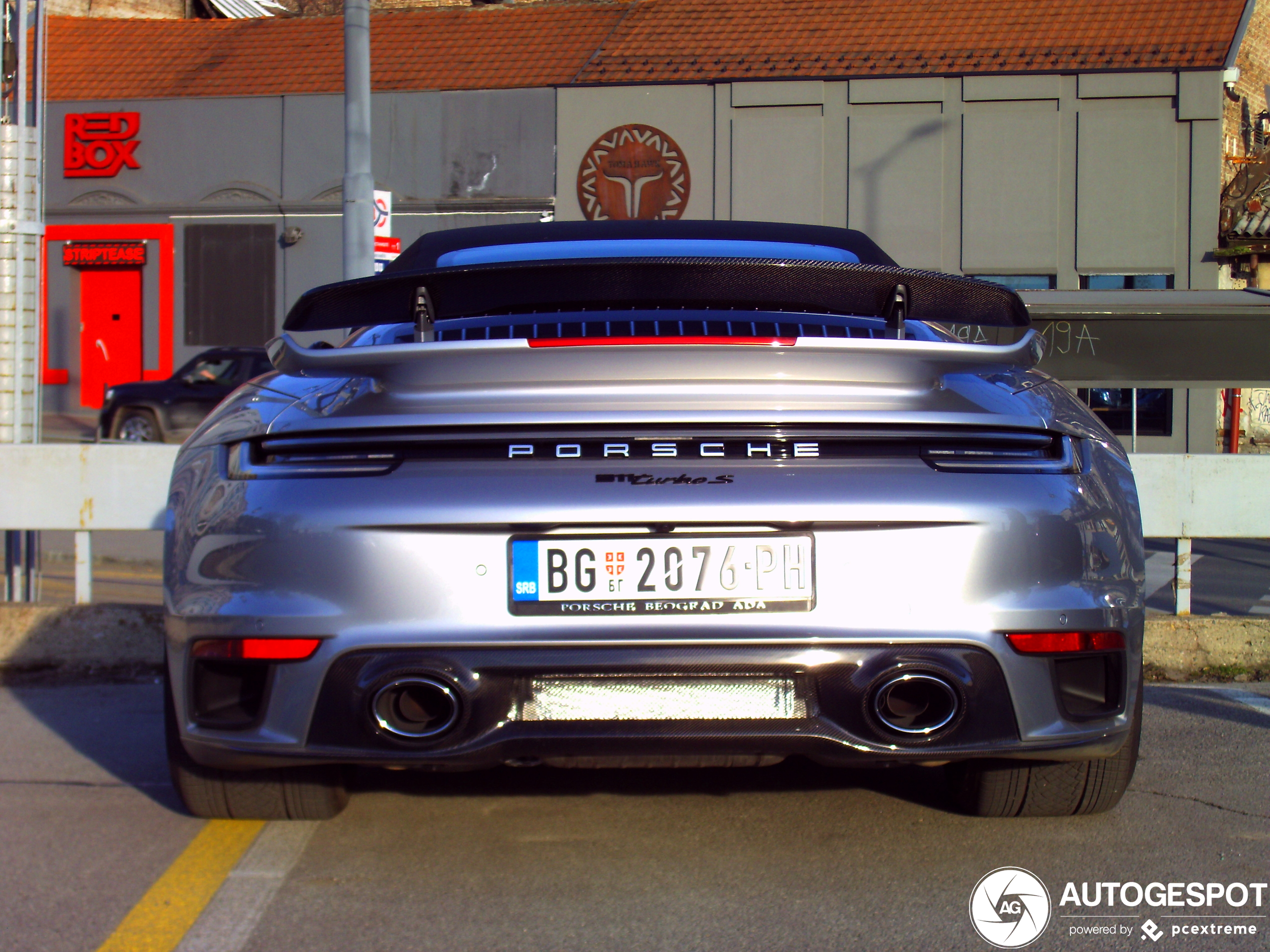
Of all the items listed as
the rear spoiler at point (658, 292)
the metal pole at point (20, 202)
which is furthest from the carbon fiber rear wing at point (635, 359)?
the metal pole at point (20, 202)

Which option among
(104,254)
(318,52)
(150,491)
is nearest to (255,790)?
(150,491)

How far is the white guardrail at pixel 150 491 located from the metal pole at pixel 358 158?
4.69 m

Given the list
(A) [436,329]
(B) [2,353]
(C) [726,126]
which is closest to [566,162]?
(C) [726,126]

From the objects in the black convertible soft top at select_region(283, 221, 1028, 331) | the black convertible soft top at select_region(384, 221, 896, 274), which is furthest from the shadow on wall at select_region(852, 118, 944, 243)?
the black convertible soft top at select_region(283, 221, 1028, 331)

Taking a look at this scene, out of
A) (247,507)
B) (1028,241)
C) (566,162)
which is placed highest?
(566,162)

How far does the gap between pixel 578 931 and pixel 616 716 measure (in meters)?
0.45

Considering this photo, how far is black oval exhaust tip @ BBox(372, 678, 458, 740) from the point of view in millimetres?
2584

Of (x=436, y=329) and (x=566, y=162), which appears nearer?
(x=436, y=329)

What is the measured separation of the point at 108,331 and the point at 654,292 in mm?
25742

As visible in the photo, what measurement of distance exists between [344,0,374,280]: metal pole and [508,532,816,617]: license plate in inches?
298

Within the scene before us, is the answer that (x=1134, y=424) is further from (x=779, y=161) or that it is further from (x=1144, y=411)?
(x=779, y=161)

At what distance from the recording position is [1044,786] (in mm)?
3264

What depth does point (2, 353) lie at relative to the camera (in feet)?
20.3

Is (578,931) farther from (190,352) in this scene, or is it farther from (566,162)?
(190,352)
